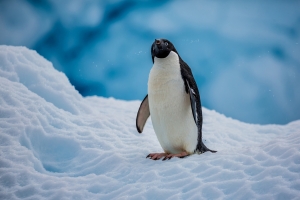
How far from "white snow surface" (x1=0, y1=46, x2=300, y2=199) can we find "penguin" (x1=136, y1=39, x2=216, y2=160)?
291 millimetres

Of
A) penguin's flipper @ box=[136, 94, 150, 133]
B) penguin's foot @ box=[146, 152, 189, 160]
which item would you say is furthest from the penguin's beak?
penguin's foot @ box=[146, 152, 189, 160]

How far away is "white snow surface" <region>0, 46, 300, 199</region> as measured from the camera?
2.02 m

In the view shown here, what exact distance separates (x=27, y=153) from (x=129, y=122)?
1713 millimetres

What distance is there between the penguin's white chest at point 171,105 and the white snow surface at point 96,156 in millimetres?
295

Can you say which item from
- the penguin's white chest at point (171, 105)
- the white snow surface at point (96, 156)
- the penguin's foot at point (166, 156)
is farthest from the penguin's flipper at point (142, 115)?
the penguin's foot at point (166, 156)

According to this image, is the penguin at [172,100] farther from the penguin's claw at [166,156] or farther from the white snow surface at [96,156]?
the white snow surface at [96,156]

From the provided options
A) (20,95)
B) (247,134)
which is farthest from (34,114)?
(247,134)

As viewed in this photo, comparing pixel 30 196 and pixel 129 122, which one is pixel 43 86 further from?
pixel 30 196

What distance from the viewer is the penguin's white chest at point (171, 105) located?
2.81 metres

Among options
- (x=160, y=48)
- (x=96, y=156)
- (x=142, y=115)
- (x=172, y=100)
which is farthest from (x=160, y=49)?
(x=96, y=156)

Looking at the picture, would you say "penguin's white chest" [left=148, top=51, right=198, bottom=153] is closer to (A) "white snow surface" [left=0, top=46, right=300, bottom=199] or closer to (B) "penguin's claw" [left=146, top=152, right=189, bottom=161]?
(B) "penguin's claw" [left=146, top=152, right=189, bottom=161]

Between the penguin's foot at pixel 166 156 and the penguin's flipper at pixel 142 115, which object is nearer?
the penguin's foot at pixel 166 156

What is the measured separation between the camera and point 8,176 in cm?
236

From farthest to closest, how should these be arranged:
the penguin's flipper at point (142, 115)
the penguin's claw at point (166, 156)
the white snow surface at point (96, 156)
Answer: the penguin's flipper at point (142, 115) → the penguin's claw at point (166, 156) → the white snow surface at point (96, 156)
